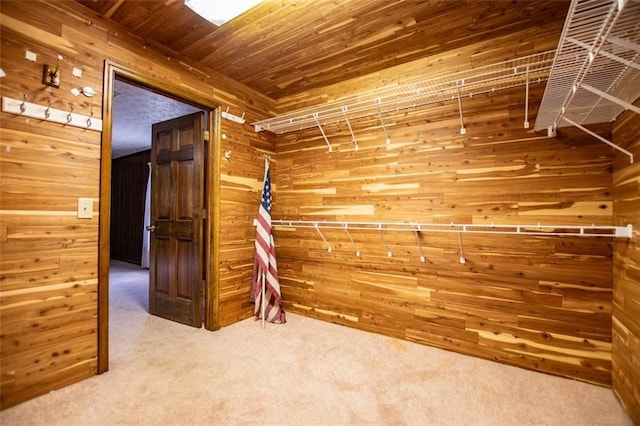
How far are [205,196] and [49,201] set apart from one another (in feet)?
4.04

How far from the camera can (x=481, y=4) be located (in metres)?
1.93

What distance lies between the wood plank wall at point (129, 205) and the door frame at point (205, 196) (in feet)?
14.9

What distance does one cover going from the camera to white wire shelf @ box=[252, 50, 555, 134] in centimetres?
211

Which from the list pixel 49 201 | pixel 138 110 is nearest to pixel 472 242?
pixel 49 201

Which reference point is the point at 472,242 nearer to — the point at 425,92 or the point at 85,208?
the point at 425,92

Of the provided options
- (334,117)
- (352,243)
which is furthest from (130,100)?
(352,243)

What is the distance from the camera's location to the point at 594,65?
4.52 ft

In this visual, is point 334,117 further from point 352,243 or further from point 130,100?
point 130,100

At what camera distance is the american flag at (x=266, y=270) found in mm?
2950

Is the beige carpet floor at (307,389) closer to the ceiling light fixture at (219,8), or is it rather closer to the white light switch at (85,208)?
the white light switch at (85,208)

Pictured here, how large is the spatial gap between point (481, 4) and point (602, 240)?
1781 mm

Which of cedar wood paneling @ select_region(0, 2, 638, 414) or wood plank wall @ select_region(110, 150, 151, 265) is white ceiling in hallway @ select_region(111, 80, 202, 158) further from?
cedar wood paneling @ select_region(0, 2, 638, 414)

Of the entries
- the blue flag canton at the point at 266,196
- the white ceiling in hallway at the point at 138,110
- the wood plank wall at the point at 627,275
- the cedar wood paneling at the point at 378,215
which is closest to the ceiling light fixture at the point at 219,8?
the cedar wood paneling at the point at 378,215

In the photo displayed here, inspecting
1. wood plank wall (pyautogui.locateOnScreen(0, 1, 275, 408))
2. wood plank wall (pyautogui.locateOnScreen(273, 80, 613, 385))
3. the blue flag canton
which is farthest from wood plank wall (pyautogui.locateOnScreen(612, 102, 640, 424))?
wood plank wall (pyautogui.locateOnScreen(0, 1, 275, 408))
